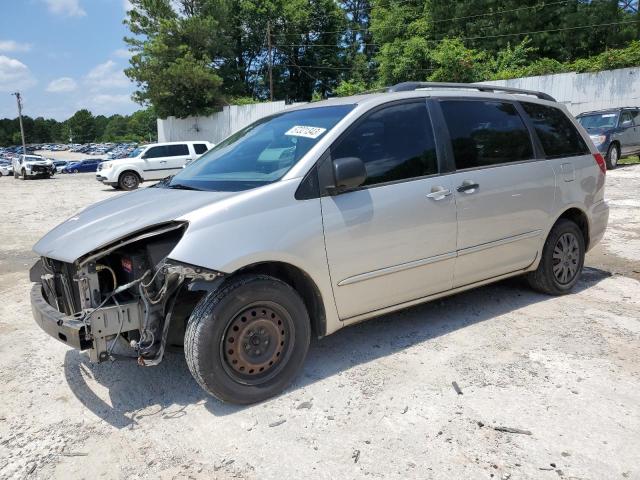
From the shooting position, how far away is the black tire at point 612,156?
15.2 metres

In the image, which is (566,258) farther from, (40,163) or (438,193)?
(40,163)

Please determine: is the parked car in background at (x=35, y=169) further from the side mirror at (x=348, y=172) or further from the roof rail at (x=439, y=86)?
the side mirror at (x=348, y=172)

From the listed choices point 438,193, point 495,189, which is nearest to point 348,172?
point 438,193

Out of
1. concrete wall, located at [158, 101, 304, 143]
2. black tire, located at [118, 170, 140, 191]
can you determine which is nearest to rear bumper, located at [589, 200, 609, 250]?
black tire, located at [118, 170, 140, 191]

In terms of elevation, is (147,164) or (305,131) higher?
(305,131)

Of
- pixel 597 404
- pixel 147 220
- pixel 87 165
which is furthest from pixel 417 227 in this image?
pixel 87 165

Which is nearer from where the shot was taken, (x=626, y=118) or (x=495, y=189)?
(x=495, y=189)

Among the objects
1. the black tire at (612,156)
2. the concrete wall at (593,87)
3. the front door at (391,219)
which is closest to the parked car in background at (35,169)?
the concrete wall at (593,87)

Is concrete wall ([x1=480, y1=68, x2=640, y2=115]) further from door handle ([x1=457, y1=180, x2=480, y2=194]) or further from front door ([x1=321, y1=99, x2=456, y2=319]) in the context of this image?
front door ([x1=321, y1=99, x2=456, y2=319])

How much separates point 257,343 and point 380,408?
815mm

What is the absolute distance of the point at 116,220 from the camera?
315 centimetres

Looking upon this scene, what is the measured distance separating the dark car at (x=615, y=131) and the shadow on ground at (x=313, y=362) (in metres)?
12.2

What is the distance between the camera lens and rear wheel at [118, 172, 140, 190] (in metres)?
19.1

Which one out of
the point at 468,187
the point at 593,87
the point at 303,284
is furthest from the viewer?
the point at 593,87
